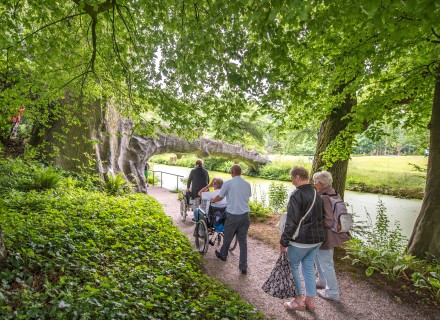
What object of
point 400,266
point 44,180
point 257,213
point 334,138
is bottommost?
point 257,213

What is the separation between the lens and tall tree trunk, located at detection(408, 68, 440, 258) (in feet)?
15.7

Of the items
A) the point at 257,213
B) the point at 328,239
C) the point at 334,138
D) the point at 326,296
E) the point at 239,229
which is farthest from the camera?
the point at 257,213

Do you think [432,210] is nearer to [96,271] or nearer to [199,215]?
[199,215]

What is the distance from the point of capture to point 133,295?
2.79 meters

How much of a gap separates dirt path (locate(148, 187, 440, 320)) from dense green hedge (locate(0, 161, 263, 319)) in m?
0.49

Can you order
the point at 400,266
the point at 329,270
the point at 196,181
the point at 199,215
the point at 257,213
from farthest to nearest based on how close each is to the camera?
1. the point at 257,213
2. the point at 196,181
3. the point at 199,215
4. the point at 400,266
5. the point at 329,270

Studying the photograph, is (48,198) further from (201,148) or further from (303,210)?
(201,148)

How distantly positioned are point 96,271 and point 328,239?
2947 mm

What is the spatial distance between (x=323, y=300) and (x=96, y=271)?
313 cm

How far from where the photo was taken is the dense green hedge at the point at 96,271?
229 centimetres

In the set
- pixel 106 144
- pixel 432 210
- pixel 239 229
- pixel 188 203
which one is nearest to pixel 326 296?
pixel 239 229

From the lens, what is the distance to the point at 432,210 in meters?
4.81

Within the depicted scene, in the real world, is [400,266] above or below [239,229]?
below

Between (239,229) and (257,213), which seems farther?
(257,213)
